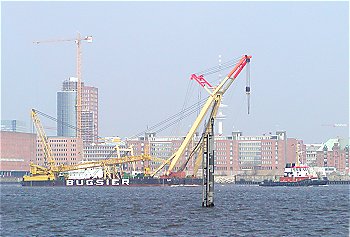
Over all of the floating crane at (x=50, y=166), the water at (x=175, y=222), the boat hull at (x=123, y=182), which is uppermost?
the floating crane at (x=50, y=166)

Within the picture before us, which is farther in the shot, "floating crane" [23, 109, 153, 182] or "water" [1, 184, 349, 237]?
"floating crane" [23, 109, 153, 182]

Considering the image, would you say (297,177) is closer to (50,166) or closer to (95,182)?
(95,182)

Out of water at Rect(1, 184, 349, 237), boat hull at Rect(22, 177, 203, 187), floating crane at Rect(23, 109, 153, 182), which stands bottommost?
water at Rect(1, 184, 349, 237)

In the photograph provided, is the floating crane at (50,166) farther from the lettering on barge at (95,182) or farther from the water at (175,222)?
the water at (175,222)

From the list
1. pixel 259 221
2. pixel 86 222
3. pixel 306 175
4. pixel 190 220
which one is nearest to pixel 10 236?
pixel 86 222

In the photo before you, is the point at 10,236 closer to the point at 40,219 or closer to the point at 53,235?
the point at 53,235

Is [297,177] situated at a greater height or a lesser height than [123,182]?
greater

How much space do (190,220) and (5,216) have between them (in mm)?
15985

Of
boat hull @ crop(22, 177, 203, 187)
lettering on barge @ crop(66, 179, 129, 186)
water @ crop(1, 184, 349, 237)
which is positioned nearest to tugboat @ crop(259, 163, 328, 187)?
boat hull @ crop(22, 177, 203, 187)

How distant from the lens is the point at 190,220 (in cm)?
6047

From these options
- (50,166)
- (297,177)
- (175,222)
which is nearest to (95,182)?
(50,166)

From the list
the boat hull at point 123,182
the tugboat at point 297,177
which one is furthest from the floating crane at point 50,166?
the tugboat at point 297,177

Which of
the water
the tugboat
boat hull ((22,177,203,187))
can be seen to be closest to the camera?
the water

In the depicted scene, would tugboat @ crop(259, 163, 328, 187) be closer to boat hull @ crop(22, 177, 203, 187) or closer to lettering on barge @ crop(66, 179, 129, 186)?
boat hull @ crop(22, 177, 203, 187)
